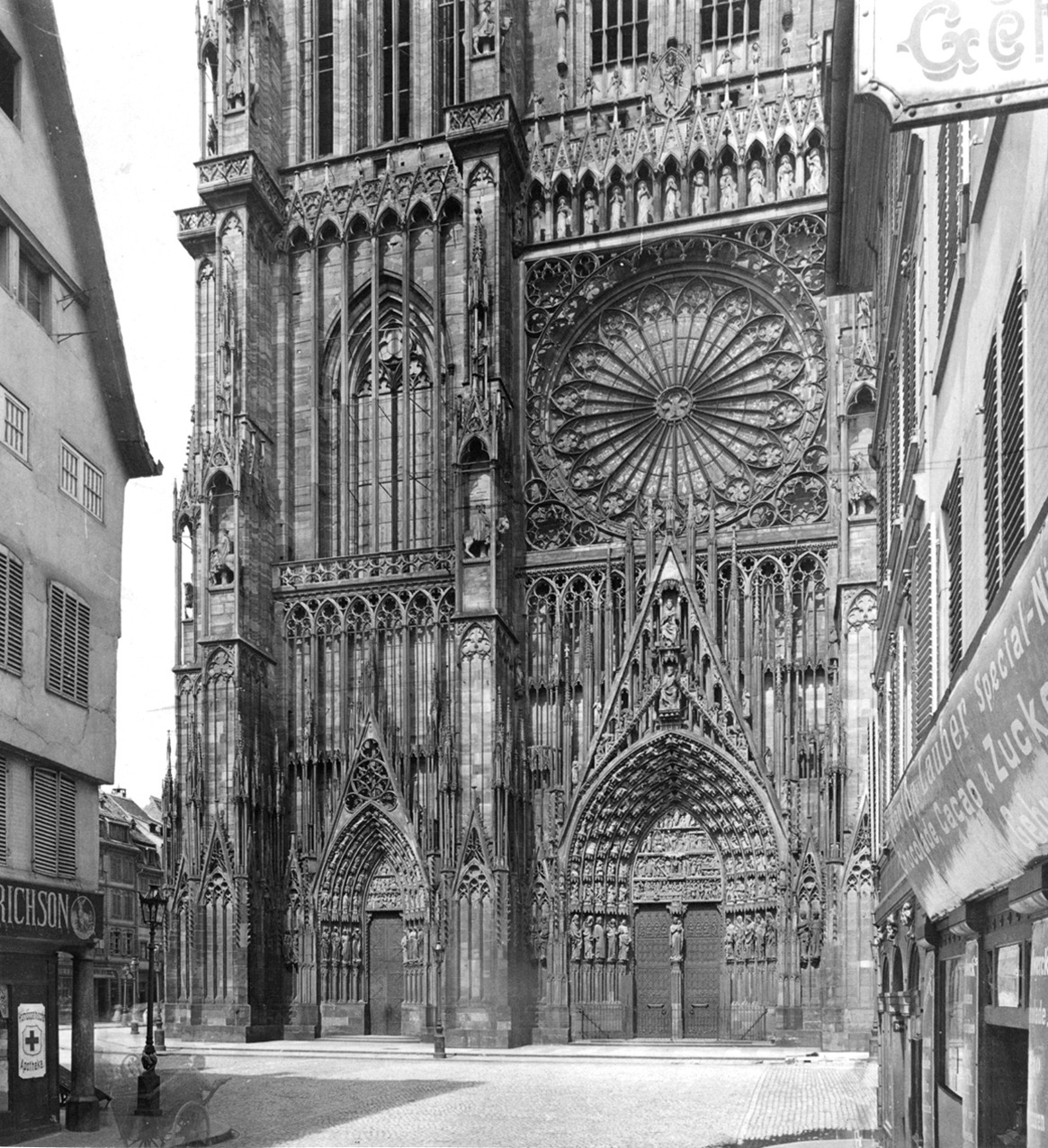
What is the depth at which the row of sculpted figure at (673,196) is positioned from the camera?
1547 inches

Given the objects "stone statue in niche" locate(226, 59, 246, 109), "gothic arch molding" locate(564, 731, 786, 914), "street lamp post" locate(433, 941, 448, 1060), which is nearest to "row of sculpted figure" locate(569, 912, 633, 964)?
"gothic arch molding" locate(564, 731, 786, 914)

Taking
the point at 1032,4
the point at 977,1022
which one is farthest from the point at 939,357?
the point at 1032,4

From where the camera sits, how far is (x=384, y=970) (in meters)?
39.2

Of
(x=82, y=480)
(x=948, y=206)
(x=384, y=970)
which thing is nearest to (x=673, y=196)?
(x=384, y=970)

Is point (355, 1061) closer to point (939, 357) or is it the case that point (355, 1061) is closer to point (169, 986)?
point (169, 986)

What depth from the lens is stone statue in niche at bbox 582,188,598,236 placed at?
134 feet

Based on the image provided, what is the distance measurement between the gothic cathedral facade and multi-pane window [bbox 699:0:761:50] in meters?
0.14

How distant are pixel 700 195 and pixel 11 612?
28.6 metres

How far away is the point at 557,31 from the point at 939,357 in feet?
106

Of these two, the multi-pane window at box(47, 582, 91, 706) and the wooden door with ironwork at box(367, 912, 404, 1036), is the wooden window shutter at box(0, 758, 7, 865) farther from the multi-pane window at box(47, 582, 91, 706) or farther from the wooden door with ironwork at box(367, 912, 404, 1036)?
the wooden door with ironwork at box(367, 912, 404, 1036)

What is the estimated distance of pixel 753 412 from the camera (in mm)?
39844

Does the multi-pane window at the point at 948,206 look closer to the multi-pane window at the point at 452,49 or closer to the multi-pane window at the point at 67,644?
the multi-pane window at the point at 67,644

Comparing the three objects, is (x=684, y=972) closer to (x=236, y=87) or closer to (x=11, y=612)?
(x=236, y=87)

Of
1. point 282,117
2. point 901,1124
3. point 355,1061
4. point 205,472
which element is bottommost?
point 355,1061
